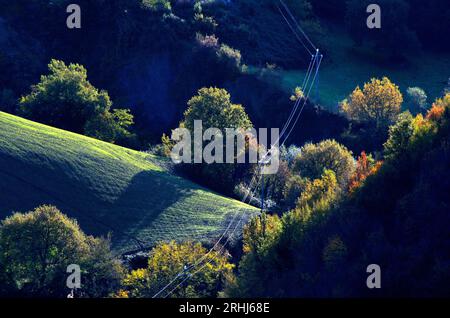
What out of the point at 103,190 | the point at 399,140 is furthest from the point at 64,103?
the point at 399,140

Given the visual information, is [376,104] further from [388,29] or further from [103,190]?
[103,190]

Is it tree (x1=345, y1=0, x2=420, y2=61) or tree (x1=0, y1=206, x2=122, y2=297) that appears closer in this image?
tree (x1=0, y1=206, x2=122, y2=297)

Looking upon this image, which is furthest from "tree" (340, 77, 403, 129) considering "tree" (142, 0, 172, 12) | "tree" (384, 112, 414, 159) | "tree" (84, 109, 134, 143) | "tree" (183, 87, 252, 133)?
"tree" (384, 112, 414, 159)

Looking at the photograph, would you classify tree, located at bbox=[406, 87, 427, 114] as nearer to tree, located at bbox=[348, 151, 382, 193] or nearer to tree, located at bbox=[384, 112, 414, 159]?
tree, located at bbox=[348, 151, 382, 193]

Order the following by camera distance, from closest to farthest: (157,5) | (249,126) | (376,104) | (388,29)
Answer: (249,126)
(376,104)
(157,5)
(388,29)

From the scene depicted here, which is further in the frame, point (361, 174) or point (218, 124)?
point (218, 124)

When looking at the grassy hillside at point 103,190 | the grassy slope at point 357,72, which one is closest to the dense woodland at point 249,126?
the grassy slope at point 357,72
